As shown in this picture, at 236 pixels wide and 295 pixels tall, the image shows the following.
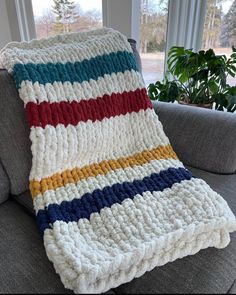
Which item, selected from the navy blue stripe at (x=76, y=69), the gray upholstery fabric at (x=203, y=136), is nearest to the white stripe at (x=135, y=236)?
the gray upholstery fabric at (x=203, y=136)

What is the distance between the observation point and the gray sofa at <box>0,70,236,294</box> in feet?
1.70

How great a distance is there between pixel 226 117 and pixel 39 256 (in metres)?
0.72

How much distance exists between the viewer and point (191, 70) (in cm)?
121

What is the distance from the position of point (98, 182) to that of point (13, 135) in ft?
0.91

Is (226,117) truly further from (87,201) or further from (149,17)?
(149,17)

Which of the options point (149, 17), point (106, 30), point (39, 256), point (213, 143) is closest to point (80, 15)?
point (149, 17)

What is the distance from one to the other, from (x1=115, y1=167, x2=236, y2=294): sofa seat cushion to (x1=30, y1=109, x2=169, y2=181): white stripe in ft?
1.15

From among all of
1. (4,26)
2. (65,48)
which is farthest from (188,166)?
(4,26)

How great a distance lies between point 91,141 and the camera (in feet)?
2.50

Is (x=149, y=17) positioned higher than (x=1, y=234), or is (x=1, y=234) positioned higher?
(x=149, y=17)

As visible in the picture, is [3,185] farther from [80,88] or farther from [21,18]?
[21,18]

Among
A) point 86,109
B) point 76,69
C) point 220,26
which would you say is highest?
point 220,26

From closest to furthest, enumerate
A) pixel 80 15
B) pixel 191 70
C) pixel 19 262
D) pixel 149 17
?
1. pixel 19 262
2. pixel 191 70
3. pixel 149 17
4. pixel 80 15

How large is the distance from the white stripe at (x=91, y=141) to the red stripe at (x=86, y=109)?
1 cm
